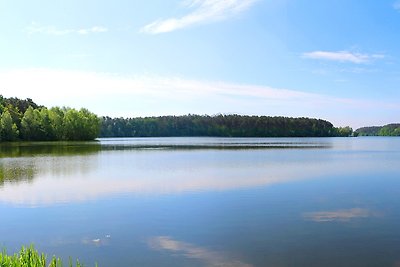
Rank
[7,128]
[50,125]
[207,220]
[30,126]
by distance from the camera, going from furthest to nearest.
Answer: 1. [50,125]
2. [30,126]
3. [7,128]
4. [207,220]

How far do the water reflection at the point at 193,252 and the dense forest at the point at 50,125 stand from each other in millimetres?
85176

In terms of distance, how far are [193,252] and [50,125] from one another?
95.2 meters

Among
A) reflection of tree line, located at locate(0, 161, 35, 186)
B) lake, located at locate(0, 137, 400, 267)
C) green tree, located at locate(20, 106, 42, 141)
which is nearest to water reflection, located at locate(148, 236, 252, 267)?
lake, located at locate(0, 137, 400, 267)

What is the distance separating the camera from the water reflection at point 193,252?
964 centimetres

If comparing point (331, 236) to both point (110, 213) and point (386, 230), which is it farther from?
point (110, 213)

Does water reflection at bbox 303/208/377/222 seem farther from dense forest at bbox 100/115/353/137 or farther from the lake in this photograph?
dense forest at bbox 100/115/353/137

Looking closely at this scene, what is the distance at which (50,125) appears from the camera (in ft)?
324

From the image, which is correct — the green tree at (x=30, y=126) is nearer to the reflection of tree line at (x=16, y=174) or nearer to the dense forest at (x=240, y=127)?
the reflection of tree line at (x=16, y=174)

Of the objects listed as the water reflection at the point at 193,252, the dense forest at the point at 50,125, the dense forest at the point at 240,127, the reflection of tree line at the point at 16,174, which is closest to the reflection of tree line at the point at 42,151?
the reflection of tree line at the point at 16,174

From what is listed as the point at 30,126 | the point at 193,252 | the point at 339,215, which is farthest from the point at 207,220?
the point at 30,126

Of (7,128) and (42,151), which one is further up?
(7,128)

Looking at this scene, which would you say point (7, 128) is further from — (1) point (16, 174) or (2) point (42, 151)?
(1) point (16, 174)

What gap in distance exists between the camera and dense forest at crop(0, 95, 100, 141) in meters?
94.1

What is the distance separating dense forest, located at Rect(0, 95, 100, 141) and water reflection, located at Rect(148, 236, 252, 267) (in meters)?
85.2
